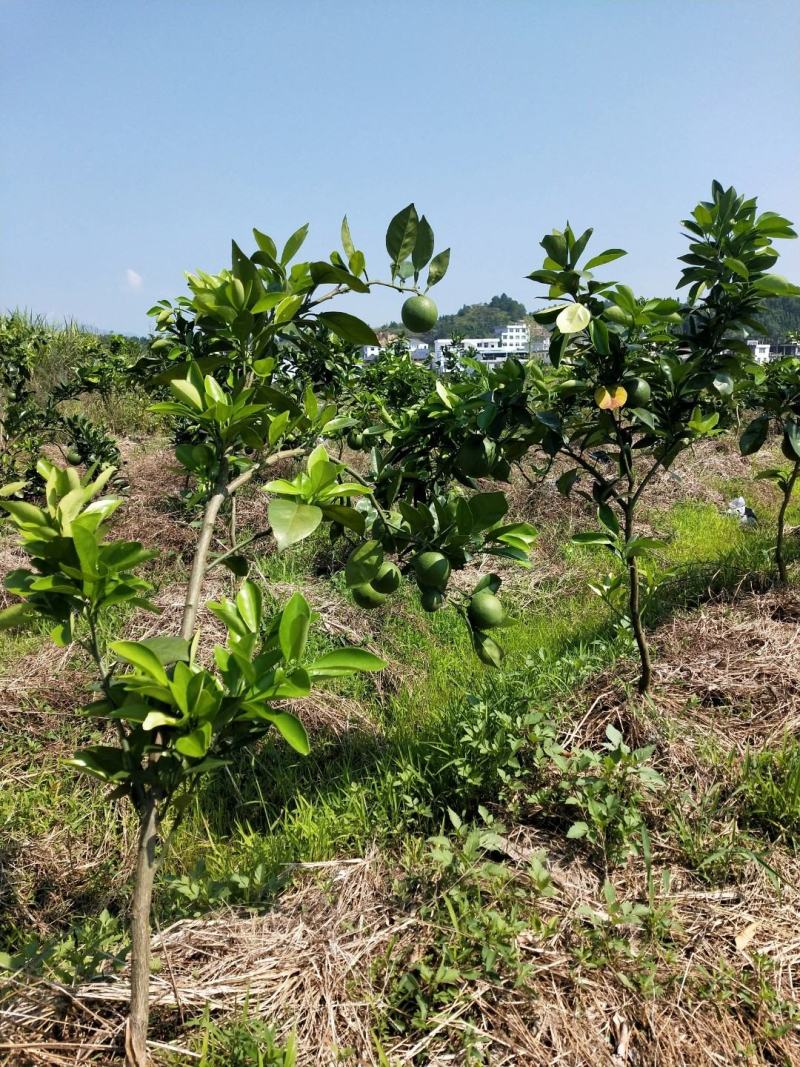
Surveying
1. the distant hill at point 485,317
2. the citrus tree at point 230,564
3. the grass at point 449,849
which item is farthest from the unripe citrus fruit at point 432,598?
the distant hill at point 485,317

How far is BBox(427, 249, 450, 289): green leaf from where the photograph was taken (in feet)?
4.20

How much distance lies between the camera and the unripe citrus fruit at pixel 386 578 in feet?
4.13

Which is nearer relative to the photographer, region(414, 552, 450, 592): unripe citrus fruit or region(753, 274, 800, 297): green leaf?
region(414, 552, 450, 592): unripe citrus fruit

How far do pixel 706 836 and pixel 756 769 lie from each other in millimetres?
288

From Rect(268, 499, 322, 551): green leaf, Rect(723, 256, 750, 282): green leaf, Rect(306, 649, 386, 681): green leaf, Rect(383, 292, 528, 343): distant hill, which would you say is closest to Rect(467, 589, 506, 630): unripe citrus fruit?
Rect(306, 649, 386, 681): green leaf

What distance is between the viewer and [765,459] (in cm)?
748

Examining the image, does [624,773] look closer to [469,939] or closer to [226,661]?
[469,939]

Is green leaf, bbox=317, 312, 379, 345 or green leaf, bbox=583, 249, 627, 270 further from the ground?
green leaf, bbox=583, 249, 627, 270

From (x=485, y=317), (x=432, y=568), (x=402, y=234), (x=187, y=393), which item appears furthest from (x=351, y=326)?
(x=485, y=317)

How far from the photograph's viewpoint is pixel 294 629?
96cm

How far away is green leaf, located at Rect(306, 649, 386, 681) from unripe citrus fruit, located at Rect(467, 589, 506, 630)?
15.4 inches

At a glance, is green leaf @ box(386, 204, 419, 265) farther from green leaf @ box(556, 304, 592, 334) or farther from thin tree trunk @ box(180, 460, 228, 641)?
thin tree trunk @ box(180, 460, 228, 641)

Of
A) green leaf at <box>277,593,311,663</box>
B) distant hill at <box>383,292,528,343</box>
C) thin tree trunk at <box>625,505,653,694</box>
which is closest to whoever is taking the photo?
green leaf at <box>277,593,311,663</box>

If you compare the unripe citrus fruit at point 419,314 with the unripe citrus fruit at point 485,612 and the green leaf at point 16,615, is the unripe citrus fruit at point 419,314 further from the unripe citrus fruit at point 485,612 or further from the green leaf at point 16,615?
the green leaf at point 16,615
